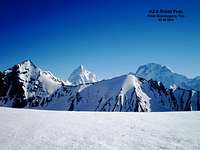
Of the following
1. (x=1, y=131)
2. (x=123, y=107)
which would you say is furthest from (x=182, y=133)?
(x=123, y=107)

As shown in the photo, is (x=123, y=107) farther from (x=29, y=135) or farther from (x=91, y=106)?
(x=29, y=135)

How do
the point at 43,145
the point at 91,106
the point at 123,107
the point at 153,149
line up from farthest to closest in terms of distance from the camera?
1. the point at 91,106
2. the point at 123,107
3. the point at 43,145
4. the point at 153,149

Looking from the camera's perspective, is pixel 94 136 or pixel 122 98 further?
pixel 122 98

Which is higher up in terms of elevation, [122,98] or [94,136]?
[122,98]

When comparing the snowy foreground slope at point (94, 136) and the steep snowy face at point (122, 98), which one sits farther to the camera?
the steep snowy face at point (122, 98)

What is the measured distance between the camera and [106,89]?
19262cm

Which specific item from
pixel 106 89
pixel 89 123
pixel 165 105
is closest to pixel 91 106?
pixel 106 89

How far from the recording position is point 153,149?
624cm

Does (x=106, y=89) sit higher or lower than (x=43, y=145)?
higher

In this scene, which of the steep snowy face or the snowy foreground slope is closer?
the snowy foreground slope

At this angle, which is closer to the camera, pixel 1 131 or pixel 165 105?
pixel 1 131

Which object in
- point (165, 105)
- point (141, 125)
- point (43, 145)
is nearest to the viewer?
point (43, 145)

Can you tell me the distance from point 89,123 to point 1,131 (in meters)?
3.82

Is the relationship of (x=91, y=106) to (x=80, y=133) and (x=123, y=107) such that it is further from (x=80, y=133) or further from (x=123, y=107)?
(x=80, y=133)
